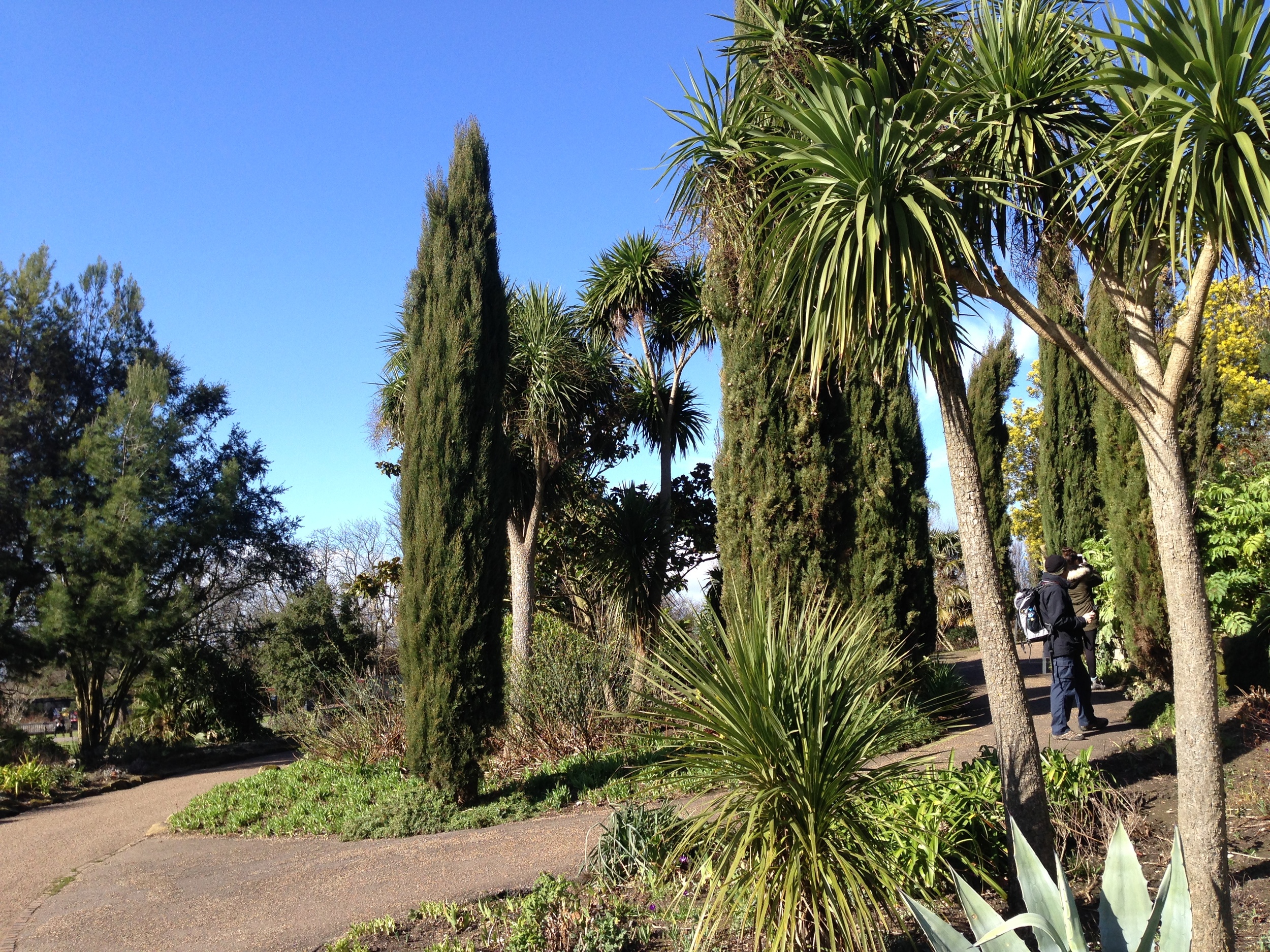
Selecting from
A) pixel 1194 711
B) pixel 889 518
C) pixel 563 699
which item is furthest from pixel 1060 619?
pixel 563 699

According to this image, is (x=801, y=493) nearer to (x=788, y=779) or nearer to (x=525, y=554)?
(x=788, y=779)

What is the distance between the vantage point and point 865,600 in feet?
28.4

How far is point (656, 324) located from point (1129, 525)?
8.13 m

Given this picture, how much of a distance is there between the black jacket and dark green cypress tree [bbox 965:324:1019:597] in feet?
25.7

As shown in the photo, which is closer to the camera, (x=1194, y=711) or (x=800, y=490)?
(x=1194, y=711)

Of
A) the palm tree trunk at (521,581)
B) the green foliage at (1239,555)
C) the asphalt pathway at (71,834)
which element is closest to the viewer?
the asphalt pathway at (71,834)

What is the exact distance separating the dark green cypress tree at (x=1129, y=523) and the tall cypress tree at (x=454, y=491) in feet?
19.7

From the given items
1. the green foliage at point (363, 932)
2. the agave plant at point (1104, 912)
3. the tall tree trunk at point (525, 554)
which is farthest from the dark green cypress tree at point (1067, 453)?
the green foliage at point (363, 932)

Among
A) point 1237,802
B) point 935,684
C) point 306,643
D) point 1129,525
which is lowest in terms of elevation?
point 1237,802

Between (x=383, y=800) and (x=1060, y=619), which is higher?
(x=1060, y=619)

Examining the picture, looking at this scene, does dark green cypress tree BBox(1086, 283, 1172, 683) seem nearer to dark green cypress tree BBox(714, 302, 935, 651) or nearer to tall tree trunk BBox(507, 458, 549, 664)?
dark green cypress tree BBox(714, 302, 935, 651)

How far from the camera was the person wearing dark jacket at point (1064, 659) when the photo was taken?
7.56 m

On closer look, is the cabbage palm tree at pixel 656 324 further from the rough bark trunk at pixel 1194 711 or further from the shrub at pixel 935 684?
the rough bark trunk at pixel 1194 711

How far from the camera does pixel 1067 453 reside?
12.3m
